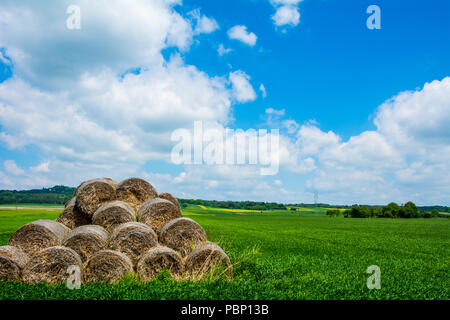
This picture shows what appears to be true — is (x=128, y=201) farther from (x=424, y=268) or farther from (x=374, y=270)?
(x=424, y=268)

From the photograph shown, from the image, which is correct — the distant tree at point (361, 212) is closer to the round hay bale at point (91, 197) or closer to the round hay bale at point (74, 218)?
the round hay bale at point (91, 197)

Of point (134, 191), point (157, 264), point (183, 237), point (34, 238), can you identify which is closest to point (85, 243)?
point (34, 238)

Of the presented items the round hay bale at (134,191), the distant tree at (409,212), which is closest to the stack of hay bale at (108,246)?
the round hay bale at (134,191)

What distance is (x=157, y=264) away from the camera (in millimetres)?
8117

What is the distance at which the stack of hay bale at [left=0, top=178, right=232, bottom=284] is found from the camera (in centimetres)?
778

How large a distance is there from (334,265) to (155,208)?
688 cm

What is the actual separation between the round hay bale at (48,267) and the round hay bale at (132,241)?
1277 mm

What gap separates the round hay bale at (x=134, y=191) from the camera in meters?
12.3

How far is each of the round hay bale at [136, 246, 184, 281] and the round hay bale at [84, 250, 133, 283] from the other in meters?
0.39

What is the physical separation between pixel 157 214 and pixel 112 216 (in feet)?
4.94
